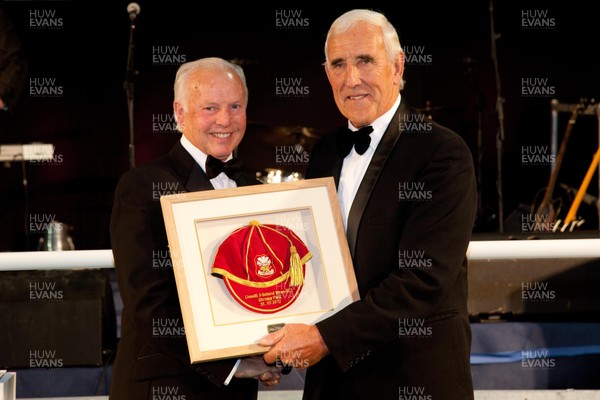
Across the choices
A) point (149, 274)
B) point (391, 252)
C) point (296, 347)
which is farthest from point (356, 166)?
point (149, 274)

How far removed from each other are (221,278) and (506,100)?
6205 mm

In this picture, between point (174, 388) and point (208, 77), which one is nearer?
point (174, 388)

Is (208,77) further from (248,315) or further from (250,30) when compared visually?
(250,30)

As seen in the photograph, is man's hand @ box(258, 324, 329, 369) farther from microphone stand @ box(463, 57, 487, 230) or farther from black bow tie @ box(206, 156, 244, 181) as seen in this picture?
microphone stand @ box(463, 57, 487, 230)

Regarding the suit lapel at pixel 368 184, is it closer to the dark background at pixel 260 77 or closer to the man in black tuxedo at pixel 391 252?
the man in black tuxedo at pixel 391 252

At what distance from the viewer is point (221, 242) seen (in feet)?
7.63

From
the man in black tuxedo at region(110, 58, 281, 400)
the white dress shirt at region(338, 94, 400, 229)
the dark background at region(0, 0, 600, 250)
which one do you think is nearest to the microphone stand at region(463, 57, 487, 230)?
the dark background at region(0, 0, 600, 250)

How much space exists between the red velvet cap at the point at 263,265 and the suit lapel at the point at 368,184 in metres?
0.15

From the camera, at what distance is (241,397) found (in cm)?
243

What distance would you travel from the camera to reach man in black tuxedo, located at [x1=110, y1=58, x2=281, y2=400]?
231cm

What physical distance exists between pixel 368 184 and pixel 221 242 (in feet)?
1.56

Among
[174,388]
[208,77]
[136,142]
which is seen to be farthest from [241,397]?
[136,142]

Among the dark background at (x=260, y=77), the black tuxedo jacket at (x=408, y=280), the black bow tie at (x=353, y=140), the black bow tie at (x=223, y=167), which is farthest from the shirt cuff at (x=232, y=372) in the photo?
the dark background at (x=260, y=77)

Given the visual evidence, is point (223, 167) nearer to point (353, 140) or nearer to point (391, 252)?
point (353, 140)
